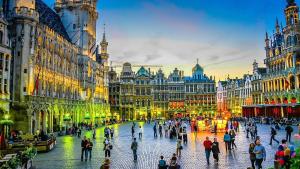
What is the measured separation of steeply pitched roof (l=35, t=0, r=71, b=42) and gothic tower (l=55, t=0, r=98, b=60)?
1936mm

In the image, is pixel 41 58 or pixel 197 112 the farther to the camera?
pixel 197 112

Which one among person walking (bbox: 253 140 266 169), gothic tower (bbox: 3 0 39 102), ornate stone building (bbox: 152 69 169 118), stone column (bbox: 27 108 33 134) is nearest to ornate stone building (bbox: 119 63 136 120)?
ornate stone building (bbox: 152 69 169 118)

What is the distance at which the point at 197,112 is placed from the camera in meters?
134

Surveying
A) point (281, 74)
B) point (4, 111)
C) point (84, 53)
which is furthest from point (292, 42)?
point (4, 111)

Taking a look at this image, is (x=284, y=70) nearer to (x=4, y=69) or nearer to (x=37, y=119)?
(x=37, y=119)

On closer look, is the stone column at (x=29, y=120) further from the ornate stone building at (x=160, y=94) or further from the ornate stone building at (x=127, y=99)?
the ornate stone building at (x=127, y=99)

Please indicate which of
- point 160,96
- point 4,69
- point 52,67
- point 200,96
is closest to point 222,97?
point 200,96

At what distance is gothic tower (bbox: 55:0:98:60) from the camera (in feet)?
245

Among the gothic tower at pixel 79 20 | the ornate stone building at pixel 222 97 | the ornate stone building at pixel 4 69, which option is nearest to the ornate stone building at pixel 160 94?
the ornate stone building at pixel 222 97

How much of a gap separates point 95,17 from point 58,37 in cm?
2799

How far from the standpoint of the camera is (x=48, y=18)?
63.7 m

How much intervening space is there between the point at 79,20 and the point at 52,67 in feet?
80.6

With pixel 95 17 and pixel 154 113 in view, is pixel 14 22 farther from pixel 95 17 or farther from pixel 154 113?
pixel 154 113

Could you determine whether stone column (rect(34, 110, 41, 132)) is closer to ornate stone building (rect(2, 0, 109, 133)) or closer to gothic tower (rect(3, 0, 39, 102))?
ornate stone building (rect(2, 0, 109, 133))
